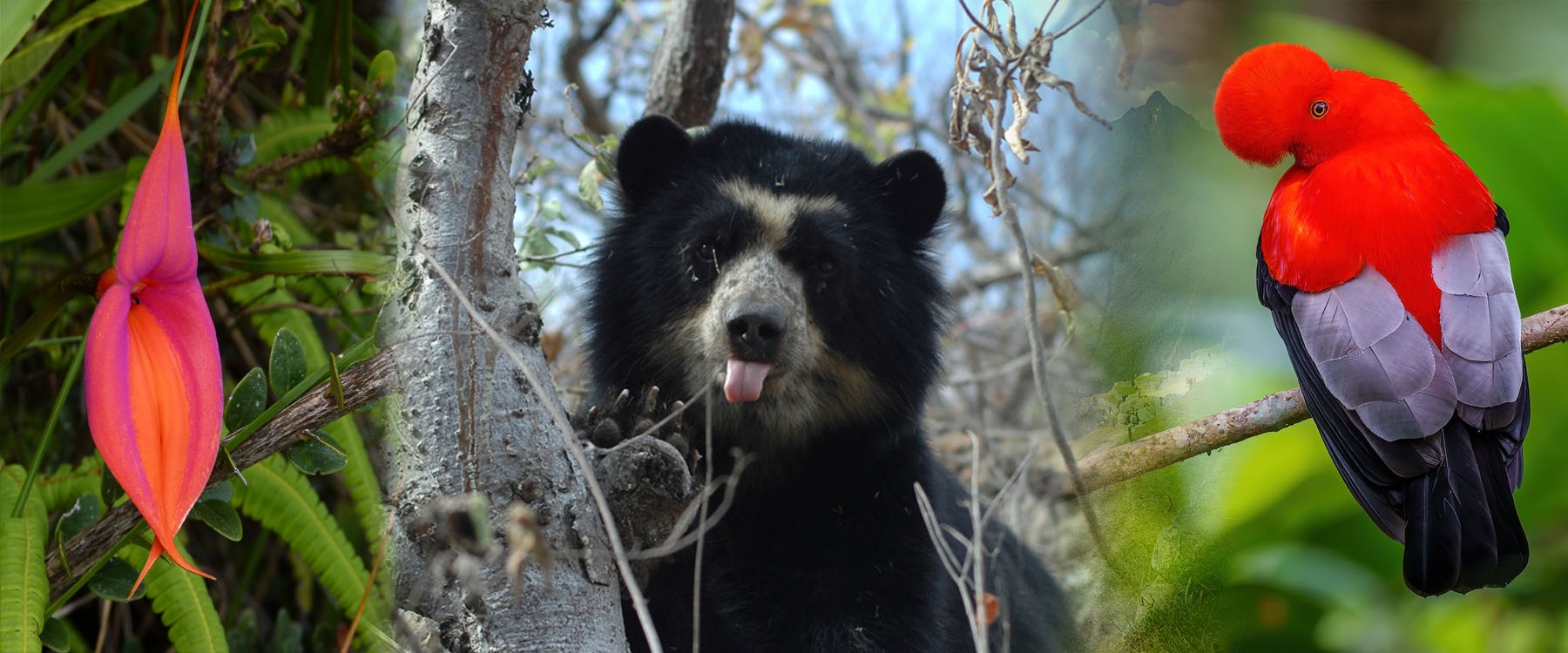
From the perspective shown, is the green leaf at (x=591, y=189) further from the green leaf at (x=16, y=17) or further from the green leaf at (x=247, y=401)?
the green leaf at (x=16, y=17)

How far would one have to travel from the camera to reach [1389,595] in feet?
4.83

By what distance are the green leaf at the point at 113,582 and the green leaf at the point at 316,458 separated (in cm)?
18

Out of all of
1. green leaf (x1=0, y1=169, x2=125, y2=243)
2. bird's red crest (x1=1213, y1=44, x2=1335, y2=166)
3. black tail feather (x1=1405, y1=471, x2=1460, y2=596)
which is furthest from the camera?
green leaf (x1=0, y1=169, x2=125, y2=243)

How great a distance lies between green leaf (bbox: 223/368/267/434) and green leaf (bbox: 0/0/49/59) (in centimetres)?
32

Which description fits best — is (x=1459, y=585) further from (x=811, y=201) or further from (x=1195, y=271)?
(x=811, y=201)

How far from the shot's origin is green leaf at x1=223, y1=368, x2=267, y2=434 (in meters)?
1.02

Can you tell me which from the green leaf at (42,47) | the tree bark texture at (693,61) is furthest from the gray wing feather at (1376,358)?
the green leaf at (42,47)

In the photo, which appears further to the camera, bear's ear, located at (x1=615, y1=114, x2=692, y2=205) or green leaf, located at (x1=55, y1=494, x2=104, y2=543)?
bear's ear, located at (x1=615, y1=114, x2=692, y2=205)

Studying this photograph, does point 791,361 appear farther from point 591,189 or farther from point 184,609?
point 184,609

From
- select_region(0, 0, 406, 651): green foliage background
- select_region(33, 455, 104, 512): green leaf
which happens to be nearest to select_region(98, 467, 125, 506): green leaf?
select_region(0, 0, 406, 651): green foliage background

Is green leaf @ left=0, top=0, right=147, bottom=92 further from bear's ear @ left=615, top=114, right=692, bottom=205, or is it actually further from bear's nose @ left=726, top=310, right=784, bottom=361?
bear's nose @ left=726, top=310, right=784, bottom=361

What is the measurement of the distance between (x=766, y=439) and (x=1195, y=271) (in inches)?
24.0

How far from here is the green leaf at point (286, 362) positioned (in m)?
1.04

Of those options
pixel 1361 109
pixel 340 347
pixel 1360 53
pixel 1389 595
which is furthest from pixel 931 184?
pixel 340 347
